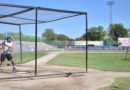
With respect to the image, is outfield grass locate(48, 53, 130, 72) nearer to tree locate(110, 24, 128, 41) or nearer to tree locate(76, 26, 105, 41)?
tree locate(110, 24, 128, 41)

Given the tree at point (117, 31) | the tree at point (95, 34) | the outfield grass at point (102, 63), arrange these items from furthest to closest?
1. the tree at point (95, 34)
2. the tree at point (117, 31)
3. the outfield grass at point (102, 63)

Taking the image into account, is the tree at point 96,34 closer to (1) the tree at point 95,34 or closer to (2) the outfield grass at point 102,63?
(1) the tree at point 95,34

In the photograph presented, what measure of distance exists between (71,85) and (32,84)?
1267mm

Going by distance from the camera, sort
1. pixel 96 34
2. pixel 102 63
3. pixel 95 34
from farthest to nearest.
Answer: pixel 95 34 < pixel 96 34 < pixel 102 63

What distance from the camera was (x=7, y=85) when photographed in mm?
5680

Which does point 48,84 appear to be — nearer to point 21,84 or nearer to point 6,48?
point 21,84

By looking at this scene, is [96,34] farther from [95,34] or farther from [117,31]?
[117,31]

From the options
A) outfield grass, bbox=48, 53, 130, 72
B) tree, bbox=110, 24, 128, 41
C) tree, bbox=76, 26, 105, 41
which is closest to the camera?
outfield grass, bbox=48, 53, 130, 72

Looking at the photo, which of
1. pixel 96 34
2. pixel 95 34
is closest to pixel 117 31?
pixel 96 34

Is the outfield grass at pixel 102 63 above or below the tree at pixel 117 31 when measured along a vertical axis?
below

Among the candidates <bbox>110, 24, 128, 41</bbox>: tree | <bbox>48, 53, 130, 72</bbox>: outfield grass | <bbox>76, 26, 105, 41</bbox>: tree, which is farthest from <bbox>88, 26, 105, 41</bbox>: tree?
<bbox>48, 53, 130, 72</bbox>: outfield grass

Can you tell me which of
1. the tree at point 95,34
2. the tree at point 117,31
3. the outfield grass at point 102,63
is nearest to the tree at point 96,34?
the tree at point 95,34

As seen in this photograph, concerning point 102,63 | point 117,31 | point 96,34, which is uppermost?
point 117,31

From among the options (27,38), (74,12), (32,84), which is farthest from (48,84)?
(27,38)
